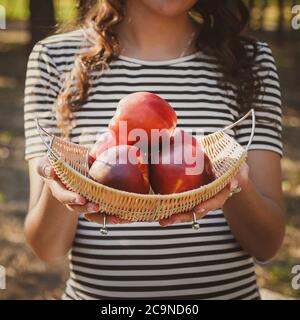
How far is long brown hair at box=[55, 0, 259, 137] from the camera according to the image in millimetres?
1719

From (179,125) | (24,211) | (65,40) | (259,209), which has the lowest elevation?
(24,211)

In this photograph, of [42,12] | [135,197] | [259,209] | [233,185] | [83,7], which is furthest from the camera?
[42,12]

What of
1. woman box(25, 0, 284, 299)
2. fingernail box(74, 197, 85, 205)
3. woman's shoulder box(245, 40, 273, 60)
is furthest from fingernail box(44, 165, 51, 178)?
woman's shoulder box(245, 40, 273, 60)

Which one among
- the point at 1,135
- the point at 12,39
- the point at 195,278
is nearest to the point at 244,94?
the point at 195,278

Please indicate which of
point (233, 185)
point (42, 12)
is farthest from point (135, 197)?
point (42, 12)

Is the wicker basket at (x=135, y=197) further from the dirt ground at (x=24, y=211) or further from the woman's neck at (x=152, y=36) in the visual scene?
the dirt ground at (x=24, y=211)

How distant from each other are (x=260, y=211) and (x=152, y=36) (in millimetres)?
597

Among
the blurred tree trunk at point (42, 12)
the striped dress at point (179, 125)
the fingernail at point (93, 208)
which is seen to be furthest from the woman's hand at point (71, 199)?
the blurred tree trunk at point (42, 12)

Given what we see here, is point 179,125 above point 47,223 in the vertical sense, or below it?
above

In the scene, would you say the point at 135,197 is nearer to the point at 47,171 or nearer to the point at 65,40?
the point at 47,171

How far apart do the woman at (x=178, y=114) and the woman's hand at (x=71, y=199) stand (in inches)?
8.7

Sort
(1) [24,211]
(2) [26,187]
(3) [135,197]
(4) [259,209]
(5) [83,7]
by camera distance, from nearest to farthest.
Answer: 1. (3) [135,197]
2. (4) [259,209]
3. (5) [83,7]
4. (1) [24,211]
5. (2) [26,187]

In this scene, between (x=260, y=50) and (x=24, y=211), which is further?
(x=24, y=211)

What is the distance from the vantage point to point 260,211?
1.63m
